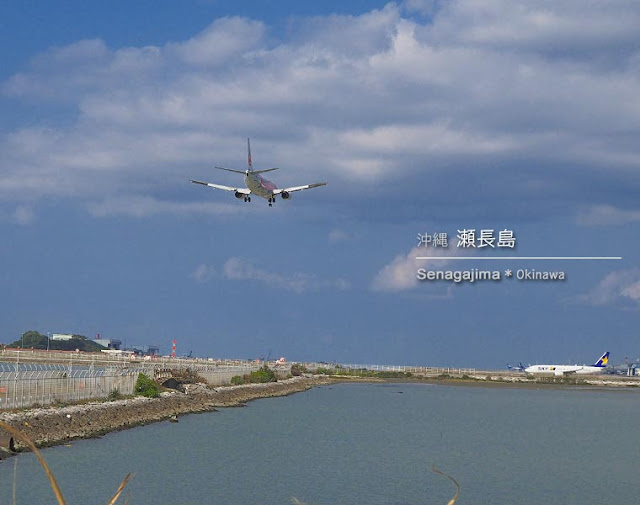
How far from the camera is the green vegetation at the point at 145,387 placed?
7669cm

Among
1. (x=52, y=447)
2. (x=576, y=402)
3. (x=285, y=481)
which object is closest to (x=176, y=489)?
(x=285, y=481)

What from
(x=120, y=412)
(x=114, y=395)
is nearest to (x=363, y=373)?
(x=114, y=395)

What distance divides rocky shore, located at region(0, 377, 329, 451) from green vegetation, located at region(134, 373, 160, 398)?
1311 millimetres

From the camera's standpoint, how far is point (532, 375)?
639ft

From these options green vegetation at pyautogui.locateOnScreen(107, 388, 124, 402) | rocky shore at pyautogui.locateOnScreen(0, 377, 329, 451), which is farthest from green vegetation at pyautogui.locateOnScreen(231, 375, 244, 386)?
green vegetation at pyautogui.locateOnScreen(107, 388, 124, 402)

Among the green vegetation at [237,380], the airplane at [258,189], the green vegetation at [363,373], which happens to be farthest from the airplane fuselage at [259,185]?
the green vegetation at [363,373]

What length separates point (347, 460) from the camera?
5200 cm

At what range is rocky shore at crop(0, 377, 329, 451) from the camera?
4797cm

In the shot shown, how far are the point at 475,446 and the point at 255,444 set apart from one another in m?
16.0

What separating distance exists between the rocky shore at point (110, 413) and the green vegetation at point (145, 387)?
1311 mm

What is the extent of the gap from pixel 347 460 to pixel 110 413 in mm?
18522

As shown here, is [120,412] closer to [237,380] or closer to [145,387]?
[145,387]

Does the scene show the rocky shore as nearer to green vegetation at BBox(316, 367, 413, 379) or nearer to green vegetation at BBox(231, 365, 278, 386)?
green vegetation at BBox(231, 365, 278, 386)

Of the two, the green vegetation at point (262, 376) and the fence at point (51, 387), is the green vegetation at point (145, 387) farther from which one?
the green vegetation at point (262, 376)
